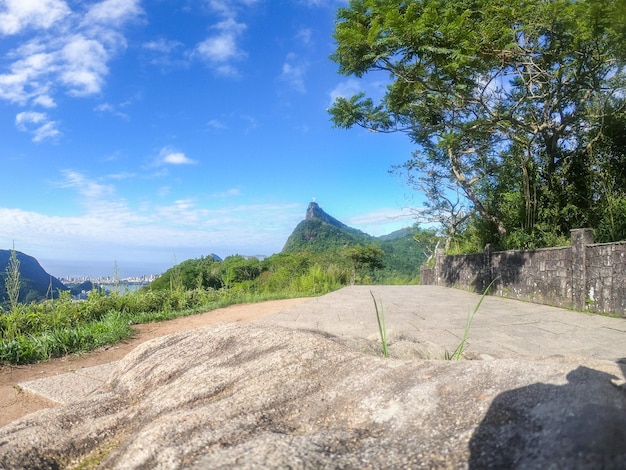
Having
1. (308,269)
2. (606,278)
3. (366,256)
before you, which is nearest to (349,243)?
(366,256)

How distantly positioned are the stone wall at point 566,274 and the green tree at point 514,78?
0.91m

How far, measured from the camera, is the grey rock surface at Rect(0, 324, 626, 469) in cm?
87

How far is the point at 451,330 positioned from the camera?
4.55 meters

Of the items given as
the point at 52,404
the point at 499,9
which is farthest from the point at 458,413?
the point at 499,9

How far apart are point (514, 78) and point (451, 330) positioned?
6591 millimetres

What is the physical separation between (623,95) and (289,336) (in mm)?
8747

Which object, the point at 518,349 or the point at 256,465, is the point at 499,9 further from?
the point at 256,465

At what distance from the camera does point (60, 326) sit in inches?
208

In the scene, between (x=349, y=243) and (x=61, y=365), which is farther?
(x=349, y=243)

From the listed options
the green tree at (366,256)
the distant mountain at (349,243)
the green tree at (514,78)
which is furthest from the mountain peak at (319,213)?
the green tree at (514,78)

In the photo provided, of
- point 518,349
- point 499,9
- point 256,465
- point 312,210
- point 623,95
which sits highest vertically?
point 312,210

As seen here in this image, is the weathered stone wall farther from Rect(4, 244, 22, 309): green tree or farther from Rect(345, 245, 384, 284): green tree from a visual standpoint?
Rect(345, 245, 384, 284): green tree

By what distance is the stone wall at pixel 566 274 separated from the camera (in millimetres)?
5445

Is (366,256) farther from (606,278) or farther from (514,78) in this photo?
(606,278)
